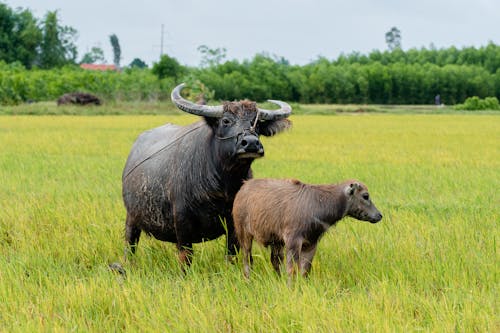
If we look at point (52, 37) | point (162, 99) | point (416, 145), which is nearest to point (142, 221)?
point (416, 145)

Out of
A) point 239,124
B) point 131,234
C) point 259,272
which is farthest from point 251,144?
point 131,234

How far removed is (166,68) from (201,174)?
37443mm

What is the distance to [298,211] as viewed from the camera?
361cm

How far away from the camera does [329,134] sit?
17.3 m

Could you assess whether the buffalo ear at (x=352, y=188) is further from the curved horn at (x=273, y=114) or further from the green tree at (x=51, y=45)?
the green tree at (x=51, y=45)

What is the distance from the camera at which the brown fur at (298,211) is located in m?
3.59

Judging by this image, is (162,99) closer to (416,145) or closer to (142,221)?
(416,145)

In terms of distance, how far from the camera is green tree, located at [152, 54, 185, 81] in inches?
1614

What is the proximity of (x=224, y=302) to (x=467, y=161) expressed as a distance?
8.15 metres

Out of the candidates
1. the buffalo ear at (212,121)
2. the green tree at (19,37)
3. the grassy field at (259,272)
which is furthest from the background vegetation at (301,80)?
the buffalo ear at (212,121)

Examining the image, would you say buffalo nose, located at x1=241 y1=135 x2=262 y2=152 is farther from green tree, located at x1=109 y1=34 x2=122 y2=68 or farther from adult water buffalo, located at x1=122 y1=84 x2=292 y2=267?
green tree, located at x1=109 y1=34 x2=122 y2=68

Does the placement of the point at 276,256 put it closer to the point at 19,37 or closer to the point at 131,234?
the point at 131,234

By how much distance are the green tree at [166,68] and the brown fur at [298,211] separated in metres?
37.5

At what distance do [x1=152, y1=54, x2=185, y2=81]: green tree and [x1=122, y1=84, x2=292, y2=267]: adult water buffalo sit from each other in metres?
36.6
